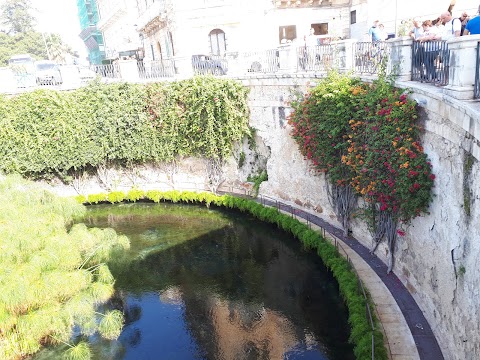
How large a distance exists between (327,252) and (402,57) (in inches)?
226

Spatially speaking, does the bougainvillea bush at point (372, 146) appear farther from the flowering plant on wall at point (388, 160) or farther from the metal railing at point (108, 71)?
the metal railing at point (108, 71)

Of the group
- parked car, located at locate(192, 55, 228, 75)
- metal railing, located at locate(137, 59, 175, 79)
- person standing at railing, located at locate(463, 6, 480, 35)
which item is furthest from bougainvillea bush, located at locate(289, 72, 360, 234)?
metal railing, located at locate(137, 59, 175, 79)

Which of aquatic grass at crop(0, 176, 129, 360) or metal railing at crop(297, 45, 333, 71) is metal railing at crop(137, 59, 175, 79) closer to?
metal railing at crop(297, 45, 333, 71)

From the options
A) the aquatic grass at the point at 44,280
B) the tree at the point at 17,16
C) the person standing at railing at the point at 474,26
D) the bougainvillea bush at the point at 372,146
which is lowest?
the aquatic grass at the point at 44,280

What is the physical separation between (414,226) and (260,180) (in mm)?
8846

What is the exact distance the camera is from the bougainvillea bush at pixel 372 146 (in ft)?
30.9

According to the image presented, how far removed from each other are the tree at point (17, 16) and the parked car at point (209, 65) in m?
52.0

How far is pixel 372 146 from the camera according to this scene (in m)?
10.6

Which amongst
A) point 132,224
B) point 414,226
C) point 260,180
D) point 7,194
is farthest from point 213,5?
point 414,226

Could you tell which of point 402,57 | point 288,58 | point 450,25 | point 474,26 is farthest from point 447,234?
point 288,58

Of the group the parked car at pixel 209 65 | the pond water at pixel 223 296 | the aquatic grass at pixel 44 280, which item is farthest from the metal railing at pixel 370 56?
the aquatic grass at pixel 44 280

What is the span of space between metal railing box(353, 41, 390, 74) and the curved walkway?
508cm

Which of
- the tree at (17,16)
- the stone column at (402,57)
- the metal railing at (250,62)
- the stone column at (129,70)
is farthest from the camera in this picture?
the tree at (17,16)

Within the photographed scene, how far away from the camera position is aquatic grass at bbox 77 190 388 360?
8797 mm
